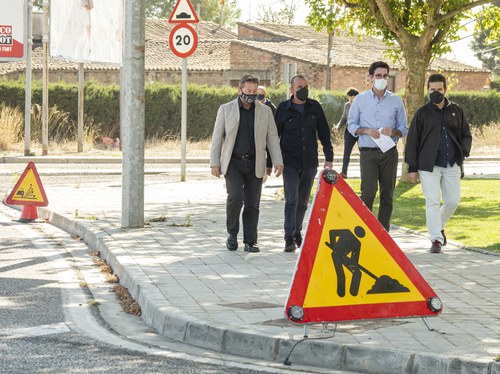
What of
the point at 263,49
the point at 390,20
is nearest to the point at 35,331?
the point at 390,20

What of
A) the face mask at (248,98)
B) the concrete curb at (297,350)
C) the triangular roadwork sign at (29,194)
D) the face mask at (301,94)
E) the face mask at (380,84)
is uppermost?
the face mask at (380,84)

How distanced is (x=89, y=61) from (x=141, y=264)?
954 inches

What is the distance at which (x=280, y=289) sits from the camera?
9.80 m

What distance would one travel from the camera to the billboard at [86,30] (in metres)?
34.7

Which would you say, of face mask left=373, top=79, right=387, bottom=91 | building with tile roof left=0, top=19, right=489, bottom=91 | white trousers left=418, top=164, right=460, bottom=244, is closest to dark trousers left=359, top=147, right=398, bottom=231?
white trousers left=418, top=164, right=460, bottom=244

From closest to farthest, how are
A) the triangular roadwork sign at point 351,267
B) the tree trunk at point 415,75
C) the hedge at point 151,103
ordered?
the triangular roadwork sign at point 351,267, the tree trunk at point 415,75, the hedge at point 151,103

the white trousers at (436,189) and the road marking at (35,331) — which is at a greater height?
the white trousers at (436,189)

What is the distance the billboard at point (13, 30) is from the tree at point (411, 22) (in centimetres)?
1238

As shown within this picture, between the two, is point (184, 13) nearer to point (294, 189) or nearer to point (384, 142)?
point (294, 189)

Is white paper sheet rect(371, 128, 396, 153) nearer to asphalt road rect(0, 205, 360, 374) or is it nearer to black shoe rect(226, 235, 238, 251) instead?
black shoe rect(226, 235, 238, 251)

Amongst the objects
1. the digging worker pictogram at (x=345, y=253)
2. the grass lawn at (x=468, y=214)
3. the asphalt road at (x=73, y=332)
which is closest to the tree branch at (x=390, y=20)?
the grass lawn at (x=468, y=214)

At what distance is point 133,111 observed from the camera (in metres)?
14.2

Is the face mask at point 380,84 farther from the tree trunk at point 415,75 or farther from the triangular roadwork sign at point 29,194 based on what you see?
the tree trunk at point 415,75

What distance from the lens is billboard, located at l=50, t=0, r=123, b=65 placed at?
34.7 meters
